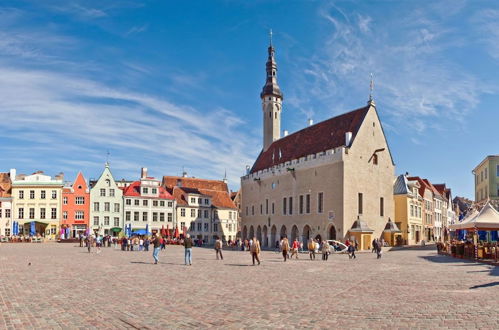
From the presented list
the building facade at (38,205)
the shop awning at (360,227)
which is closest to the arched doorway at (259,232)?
the shop awning at (360,227)

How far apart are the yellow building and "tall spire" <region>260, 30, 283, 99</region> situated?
21553 millimetres

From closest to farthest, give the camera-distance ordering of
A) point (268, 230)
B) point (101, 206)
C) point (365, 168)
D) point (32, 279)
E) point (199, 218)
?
point (32, 279)
point (365, 168)
point (268, 230)
point (101, 206)
point (199, 218)

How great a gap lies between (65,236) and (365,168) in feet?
128

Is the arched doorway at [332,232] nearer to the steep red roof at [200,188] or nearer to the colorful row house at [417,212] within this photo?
the colorful row house at [417,212]

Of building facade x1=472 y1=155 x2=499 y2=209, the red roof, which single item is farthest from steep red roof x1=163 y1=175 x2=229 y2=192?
building facade x1=472 y1=155 x2=499 y2=209

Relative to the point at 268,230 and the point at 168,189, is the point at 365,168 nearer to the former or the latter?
the point at 268,230

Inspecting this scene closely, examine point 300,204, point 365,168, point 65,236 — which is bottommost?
point 65,236

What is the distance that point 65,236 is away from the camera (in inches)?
2479

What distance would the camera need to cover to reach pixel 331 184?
49.3 meters

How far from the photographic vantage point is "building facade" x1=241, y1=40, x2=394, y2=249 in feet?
158

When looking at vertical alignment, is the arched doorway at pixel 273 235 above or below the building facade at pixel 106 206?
below

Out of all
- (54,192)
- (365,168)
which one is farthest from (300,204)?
(54,192)

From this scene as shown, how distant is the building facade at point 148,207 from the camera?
68125mm

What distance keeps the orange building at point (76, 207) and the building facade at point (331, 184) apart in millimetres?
23247
